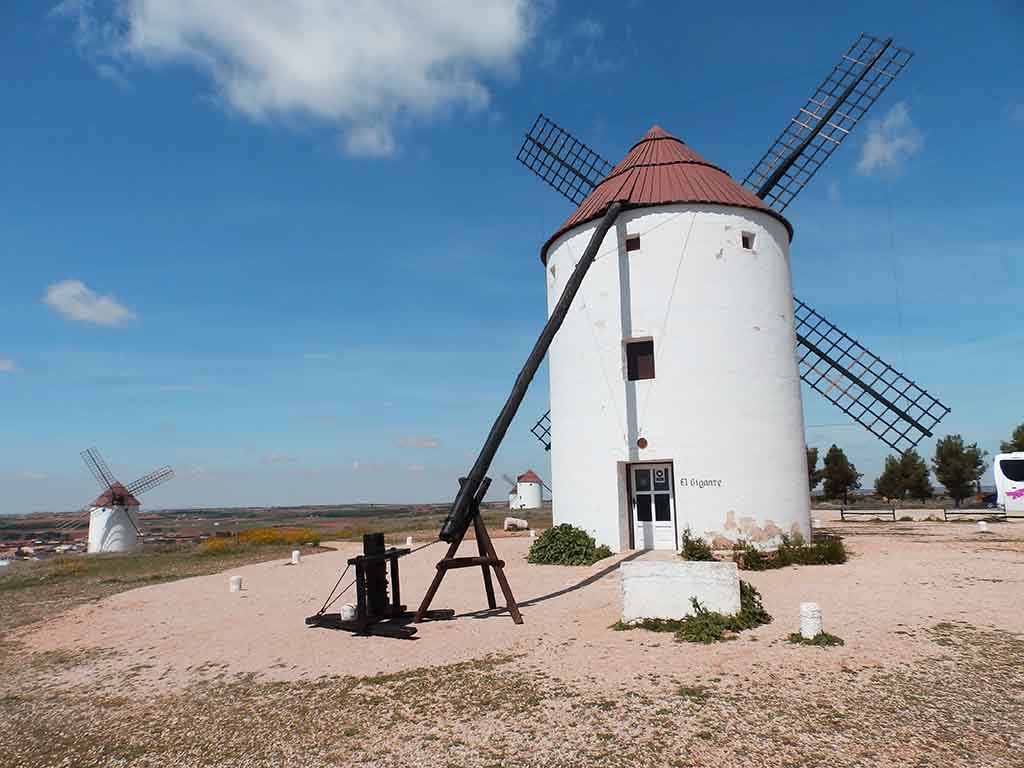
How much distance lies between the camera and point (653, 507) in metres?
16.4

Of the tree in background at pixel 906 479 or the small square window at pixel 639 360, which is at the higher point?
the small square window at pixel 639 360

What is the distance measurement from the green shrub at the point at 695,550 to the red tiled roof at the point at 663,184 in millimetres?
8604

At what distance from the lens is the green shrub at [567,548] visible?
15719 millimetres

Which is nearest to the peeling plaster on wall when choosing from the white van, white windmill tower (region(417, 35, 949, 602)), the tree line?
white windmill tower (region(417, 35, 949, 602))

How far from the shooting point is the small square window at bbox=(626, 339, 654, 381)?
54.2ft

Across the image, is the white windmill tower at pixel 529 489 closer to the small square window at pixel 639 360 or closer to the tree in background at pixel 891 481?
the tree in background at pixel 891 481

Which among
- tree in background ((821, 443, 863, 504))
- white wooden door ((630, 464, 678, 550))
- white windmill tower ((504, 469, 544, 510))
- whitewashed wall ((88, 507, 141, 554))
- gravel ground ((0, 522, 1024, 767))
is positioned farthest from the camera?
white windmill tower ((504, 469, 544, 510))

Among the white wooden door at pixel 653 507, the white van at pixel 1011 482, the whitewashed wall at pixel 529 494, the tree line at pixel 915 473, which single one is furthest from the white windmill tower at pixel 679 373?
the whitewashed wall at pixel 529 494

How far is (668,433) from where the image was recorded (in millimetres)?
15672

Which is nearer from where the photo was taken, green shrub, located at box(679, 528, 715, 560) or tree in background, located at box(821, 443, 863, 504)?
green shrub, located at box(679, 528, 715, 560)

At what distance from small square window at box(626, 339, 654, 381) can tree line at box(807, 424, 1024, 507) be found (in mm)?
34589

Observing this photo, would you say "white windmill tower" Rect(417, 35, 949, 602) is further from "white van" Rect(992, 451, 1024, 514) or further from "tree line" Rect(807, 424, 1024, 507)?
"tree line" Rect(807, 424, 1024, 507)

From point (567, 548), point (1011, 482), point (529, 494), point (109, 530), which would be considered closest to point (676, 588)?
point (567, 548)

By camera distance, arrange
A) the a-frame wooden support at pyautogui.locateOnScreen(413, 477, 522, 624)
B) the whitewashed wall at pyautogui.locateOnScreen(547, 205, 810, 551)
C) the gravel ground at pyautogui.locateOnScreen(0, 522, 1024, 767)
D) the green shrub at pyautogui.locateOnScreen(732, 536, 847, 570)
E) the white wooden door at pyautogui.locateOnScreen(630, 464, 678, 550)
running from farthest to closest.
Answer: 1. the white wooden door at pyautogui.locateOnScreen(630, 464, 678, 550)
2. the whitewashed wall at pyautogui.locateOnScreen(547, 205, 810, 551)
3. the green shrub at pyautogui.locateOnScreen(732, 536, 847, 570)
4. the a-frame wooden support at pyautogui.locateOnScreen(413, 477, 522, 624)
5. the gravel ground at pyautogui.locateOnScreen(0, 522, 1024, 767)
